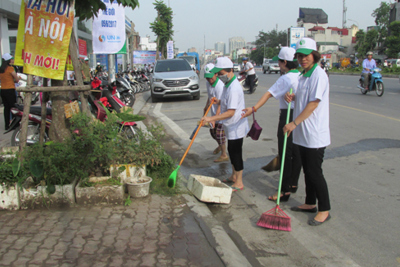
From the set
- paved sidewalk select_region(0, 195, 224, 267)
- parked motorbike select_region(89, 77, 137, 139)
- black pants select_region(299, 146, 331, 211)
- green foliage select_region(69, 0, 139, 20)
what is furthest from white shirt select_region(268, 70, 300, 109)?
parked motorbike select_region(89, 77, 137, 139)

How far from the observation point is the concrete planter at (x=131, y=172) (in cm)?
439

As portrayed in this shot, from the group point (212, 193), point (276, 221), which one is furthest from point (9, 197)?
point (276, 221)

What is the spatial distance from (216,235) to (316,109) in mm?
1605

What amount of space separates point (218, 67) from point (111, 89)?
4.03m

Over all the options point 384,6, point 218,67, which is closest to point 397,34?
point 384,6

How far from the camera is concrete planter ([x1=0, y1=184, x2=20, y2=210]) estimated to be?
154 inches

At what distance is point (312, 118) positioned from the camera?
12.0 feet

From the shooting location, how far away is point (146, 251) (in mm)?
3080

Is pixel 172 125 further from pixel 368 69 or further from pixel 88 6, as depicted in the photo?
pixel 368 69

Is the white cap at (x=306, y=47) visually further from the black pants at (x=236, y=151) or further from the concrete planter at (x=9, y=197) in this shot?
the concrete planter at (x=9, y=197)

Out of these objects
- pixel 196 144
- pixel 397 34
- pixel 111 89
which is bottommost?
pixel 196 144

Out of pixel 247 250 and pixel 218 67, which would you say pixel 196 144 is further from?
pixel 247 250

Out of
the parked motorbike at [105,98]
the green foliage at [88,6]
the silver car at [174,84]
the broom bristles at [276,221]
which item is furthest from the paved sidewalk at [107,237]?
the silver car at [174,84]

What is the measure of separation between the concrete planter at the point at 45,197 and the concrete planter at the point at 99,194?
0.29 feet
